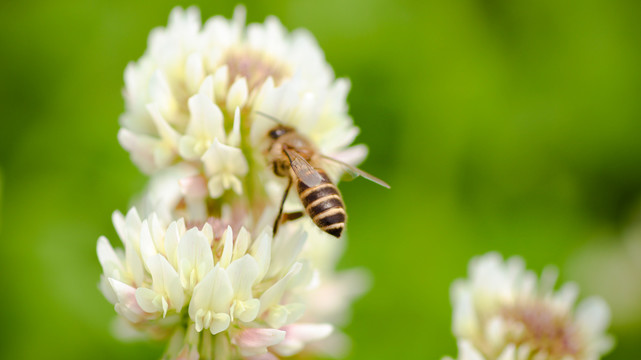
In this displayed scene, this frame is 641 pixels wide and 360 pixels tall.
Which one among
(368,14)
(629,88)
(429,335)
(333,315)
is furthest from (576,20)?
(333,315)

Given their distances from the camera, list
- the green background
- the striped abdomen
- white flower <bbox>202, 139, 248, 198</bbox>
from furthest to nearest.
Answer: the green background → white flower <bbox>202, 139, 248, 198</bbox> → the striped abdomen

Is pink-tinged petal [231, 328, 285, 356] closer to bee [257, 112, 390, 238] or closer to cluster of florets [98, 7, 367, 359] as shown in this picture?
cluster of florets [98, 7, 367, 359]

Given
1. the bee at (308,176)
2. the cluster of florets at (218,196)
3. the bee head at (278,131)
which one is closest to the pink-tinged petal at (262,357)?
the cluster of florets at (218,196)

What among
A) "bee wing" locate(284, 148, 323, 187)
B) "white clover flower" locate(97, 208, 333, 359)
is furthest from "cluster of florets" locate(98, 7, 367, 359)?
"bee wing" locate(284, 148, 323, 187)

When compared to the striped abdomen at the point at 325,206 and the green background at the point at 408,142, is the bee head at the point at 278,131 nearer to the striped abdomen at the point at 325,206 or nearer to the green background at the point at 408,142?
the striped abdomen at the point at 325,206

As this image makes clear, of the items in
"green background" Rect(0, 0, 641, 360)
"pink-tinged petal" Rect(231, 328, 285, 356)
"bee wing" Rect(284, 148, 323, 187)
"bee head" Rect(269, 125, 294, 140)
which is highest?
"green background" Rect(0, 0, 641, 360)

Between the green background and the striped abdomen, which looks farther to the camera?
the green background

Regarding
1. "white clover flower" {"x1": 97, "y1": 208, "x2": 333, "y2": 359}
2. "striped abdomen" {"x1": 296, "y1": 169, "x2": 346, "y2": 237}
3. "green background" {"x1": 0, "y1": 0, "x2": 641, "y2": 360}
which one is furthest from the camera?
"green background" {"x1": 0, "y1": 0, "x2": 641, "y2": 360}
